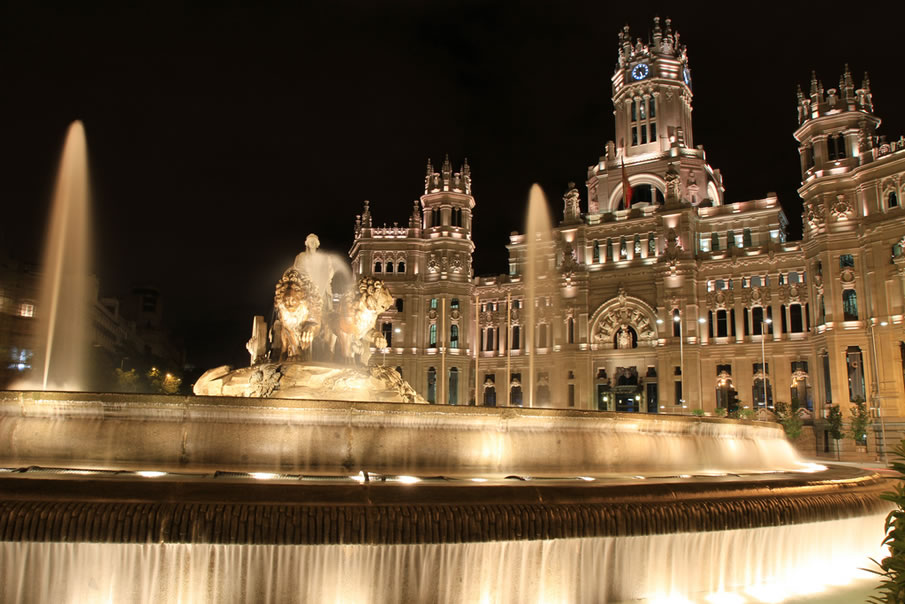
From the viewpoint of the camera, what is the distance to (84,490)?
748 cm

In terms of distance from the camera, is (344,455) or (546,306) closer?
(344,455)

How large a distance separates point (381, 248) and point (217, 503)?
6391cm

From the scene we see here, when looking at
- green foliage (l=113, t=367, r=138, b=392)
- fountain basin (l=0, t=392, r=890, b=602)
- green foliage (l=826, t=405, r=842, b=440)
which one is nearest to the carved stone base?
fountain basin (l=0, t=392, r=890, b=602)

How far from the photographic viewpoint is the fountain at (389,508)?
7324 mm

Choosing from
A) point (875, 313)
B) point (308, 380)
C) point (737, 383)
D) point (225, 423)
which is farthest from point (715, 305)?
point (225, 423)

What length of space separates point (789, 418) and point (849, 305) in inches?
442

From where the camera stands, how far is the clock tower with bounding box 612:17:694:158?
7288cm

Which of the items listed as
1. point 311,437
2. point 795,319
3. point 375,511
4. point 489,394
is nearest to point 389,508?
point 375,511

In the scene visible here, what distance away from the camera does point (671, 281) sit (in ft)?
201

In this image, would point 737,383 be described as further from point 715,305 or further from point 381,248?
point 381,248

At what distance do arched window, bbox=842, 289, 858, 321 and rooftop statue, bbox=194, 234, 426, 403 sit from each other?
140ft

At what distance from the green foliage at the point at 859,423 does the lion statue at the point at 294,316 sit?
37860 mm

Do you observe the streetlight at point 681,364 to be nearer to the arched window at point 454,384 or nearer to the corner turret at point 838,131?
the corner turret at point 838,131

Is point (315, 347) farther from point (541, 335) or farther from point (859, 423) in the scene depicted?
point (541, 335)
